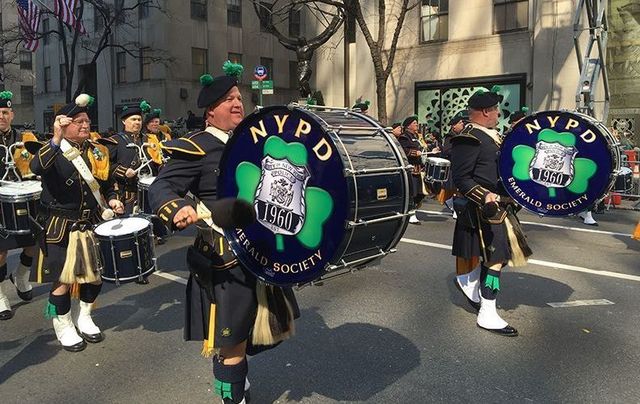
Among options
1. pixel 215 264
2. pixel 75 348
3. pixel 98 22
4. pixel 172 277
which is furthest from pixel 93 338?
pixel 98 22

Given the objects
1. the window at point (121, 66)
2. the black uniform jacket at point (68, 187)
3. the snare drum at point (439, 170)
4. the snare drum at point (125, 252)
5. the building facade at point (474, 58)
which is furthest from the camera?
the window at point (121, 66)

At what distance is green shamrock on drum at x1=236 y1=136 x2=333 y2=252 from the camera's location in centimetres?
249

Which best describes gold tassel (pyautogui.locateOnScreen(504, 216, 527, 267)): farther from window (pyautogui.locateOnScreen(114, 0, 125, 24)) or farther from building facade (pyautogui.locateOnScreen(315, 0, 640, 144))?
window (pyautogui.locateOnScreen(114, 0, 125, 24))

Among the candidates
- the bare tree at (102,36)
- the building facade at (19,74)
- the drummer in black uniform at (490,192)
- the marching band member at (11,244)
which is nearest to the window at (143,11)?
the bare tree at (102,36)

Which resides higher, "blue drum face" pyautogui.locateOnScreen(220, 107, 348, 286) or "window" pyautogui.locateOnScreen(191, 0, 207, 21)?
"window" pyautogui.locateOnScreen(191, 0, 207, 21)

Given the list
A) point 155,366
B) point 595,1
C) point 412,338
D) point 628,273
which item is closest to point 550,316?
point 412,338

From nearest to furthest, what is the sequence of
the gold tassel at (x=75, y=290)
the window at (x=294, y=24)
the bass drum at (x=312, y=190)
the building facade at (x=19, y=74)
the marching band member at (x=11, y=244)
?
the bass drum at (x=312, y=190), the gold tassel at (x=75, y=290), the marching band member at (x=11, y=244), the window at (x=294, y=24), the building facade at (x=19, y=74)

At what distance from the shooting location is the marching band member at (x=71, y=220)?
4223 mm

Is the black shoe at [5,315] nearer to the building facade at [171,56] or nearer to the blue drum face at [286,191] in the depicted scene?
the blue drum face at [286,191]

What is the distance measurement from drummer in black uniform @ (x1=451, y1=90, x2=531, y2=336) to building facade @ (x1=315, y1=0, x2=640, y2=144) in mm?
13571

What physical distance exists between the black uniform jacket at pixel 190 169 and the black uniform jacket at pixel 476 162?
2.36 m

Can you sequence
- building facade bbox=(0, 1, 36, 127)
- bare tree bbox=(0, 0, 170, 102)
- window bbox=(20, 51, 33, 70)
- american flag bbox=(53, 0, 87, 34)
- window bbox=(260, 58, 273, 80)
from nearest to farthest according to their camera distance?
american flag bbox=(53, 0, 87, 34)
bare tree bbox=(0, 0, 170, 102)
window bbox=(260, 58, 273, 80)
building facade bbox=(0, 1, 36, 127)
window bbox=(20, 51, 33, 70)

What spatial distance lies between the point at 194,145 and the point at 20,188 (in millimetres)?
2304

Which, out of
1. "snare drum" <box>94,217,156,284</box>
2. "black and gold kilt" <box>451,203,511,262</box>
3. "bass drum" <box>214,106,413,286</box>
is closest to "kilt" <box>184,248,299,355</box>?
"bass drum" <box>214,106,413,286</box>
